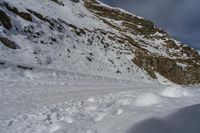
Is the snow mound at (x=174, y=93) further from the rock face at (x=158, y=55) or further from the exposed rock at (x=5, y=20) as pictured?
the rock face at (x=158, y=55)

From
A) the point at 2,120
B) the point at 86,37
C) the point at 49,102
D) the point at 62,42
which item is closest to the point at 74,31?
the point at 86,37

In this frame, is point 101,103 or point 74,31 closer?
point 101,103

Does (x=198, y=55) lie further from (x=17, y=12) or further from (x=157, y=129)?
(x=157, y=129)

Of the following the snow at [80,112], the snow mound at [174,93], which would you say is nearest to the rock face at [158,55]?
the snow mound at [174,93]

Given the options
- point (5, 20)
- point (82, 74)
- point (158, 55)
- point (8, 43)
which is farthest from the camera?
point (158, 55)

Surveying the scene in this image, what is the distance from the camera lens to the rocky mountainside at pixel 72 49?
24.2 meters

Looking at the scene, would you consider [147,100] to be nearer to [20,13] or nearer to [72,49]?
[20,13]

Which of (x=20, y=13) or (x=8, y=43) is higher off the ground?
(x=20, y=13)

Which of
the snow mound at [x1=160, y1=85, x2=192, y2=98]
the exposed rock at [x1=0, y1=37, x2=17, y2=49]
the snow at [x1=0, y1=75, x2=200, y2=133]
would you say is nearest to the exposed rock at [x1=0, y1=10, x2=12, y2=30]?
the exposed rock at [x1=0, y1=37, x2=17, y2=49]

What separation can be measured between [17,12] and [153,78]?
17.0 m

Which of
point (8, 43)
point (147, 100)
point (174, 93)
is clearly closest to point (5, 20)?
point (8, 43)

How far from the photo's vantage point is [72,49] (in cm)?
3203

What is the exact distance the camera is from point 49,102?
1169 centimetres

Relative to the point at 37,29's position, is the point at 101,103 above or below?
below
